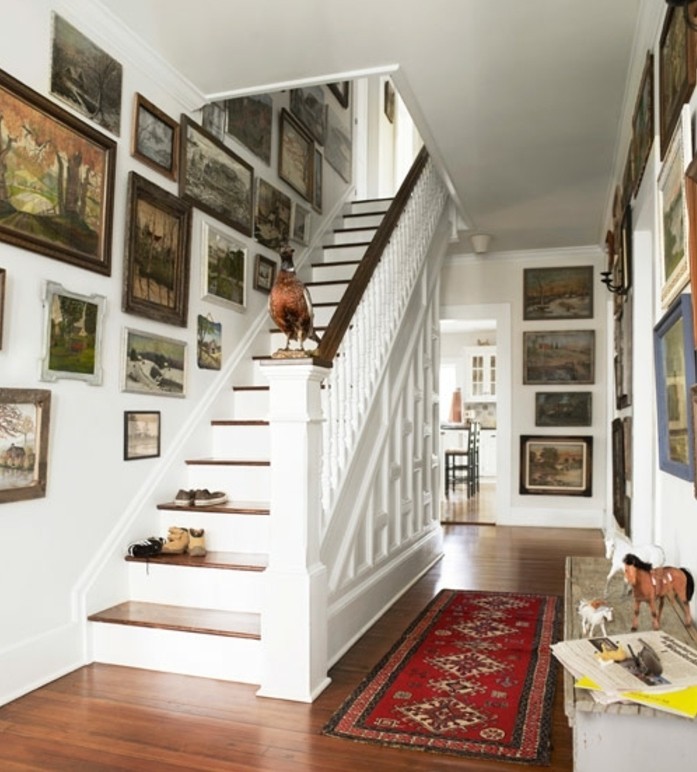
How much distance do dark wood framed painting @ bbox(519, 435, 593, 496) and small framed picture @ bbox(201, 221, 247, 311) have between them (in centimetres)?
385

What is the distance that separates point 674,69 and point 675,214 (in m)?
0.52

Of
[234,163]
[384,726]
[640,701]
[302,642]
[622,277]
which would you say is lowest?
[384,726]

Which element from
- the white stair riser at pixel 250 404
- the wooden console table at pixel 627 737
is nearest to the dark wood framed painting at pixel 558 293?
the white stair riser at pixel 250 404

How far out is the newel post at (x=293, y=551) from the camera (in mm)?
2666

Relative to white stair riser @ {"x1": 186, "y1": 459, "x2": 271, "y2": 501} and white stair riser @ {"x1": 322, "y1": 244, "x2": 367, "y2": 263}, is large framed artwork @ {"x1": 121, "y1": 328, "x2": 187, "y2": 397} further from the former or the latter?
white stair riser @ {"x1": 322, "y1": 244, "x2": 367, "y2": 263}

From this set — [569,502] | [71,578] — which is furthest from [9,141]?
[569,502]

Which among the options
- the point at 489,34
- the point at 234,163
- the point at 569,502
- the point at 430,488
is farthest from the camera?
the point at 569,502

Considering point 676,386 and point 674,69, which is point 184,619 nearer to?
point 676,386

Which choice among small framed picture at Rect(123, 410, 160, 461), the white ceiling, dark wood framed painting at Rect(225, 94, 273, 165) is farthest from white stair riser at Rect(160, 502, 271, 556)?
dark wood framed painting at Rect(225, 94, 273, 165)

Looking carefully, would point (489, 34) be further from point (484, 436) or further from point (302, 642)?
point (484, 436)

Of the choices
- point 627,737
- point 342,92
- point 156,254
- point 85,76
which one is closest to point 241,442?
point 156,254

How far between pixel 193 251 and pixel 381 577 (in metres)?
2.08

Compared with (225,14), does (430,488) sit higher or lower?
lower

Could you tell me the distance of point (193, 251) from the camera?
3.87m
